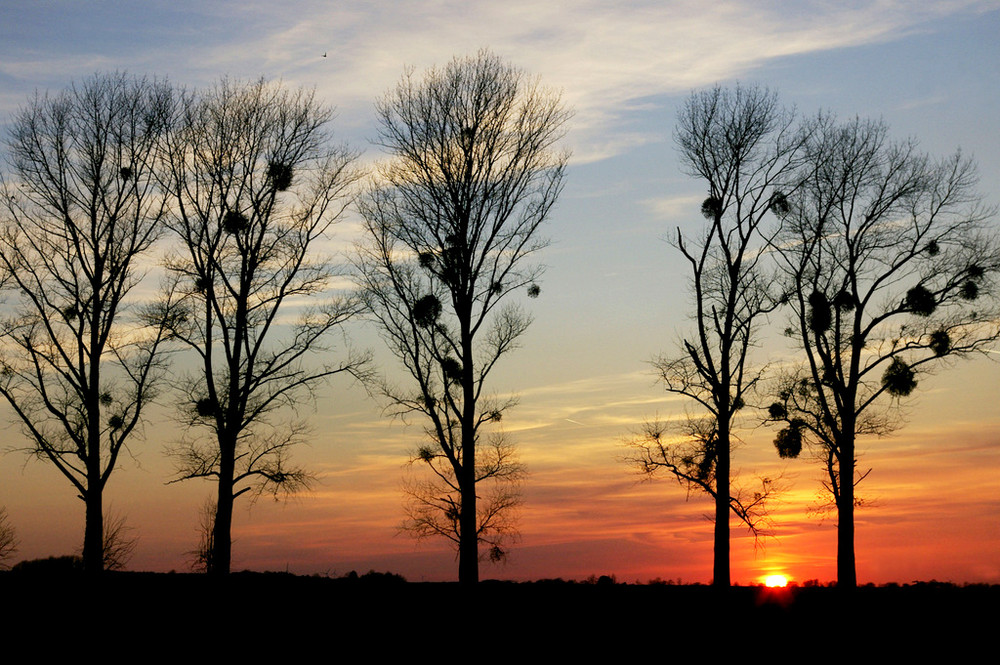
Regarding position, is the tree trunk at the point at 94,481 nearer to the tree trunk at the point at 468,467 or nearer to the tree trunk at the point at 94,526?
the tree trunk at the point at 94,526

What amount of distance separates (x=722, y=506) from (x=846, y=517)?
354 cm

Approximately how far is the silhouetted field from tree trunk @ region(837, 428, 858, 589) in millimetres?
9781

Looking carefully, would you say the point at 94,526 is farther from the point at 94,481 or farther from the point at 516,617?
the point at 516,617

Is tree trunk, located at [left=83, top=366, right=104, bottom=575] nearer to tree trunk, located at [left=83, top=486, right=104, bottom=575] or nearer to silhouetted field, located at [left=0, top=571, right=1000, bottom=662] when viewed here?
tree trunk, located at [left=83, top=486, right=104, bottom=575]

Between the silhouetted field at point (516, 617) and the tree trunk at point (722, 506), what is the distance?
813 cm

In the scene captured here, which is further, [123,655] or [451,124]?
[451,124]

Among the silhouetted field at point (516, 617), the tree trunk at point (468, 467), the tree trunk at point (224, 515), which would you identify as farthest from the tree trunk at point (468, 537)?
the silhouetted field at point (516, 617)

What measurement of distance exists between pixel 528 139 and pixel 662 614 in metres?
14.4

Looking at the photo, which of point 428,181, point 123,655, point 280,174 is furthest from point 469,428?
point 123,655

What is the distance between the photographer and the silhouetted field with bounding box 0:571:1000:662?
10867 mm

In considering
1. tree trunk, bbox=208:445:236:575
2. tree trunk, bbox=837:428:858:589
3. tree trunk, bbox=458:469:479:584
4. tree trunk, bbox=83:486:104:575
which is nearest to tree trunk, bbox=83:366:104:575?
tree trunk, bbox=83:486:104:575

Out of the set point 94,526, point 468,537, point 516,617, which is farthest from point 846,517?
point 94,526

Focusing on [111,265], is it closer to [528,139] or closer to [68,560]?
[68,560]

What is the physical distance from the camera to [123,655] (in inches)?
413
